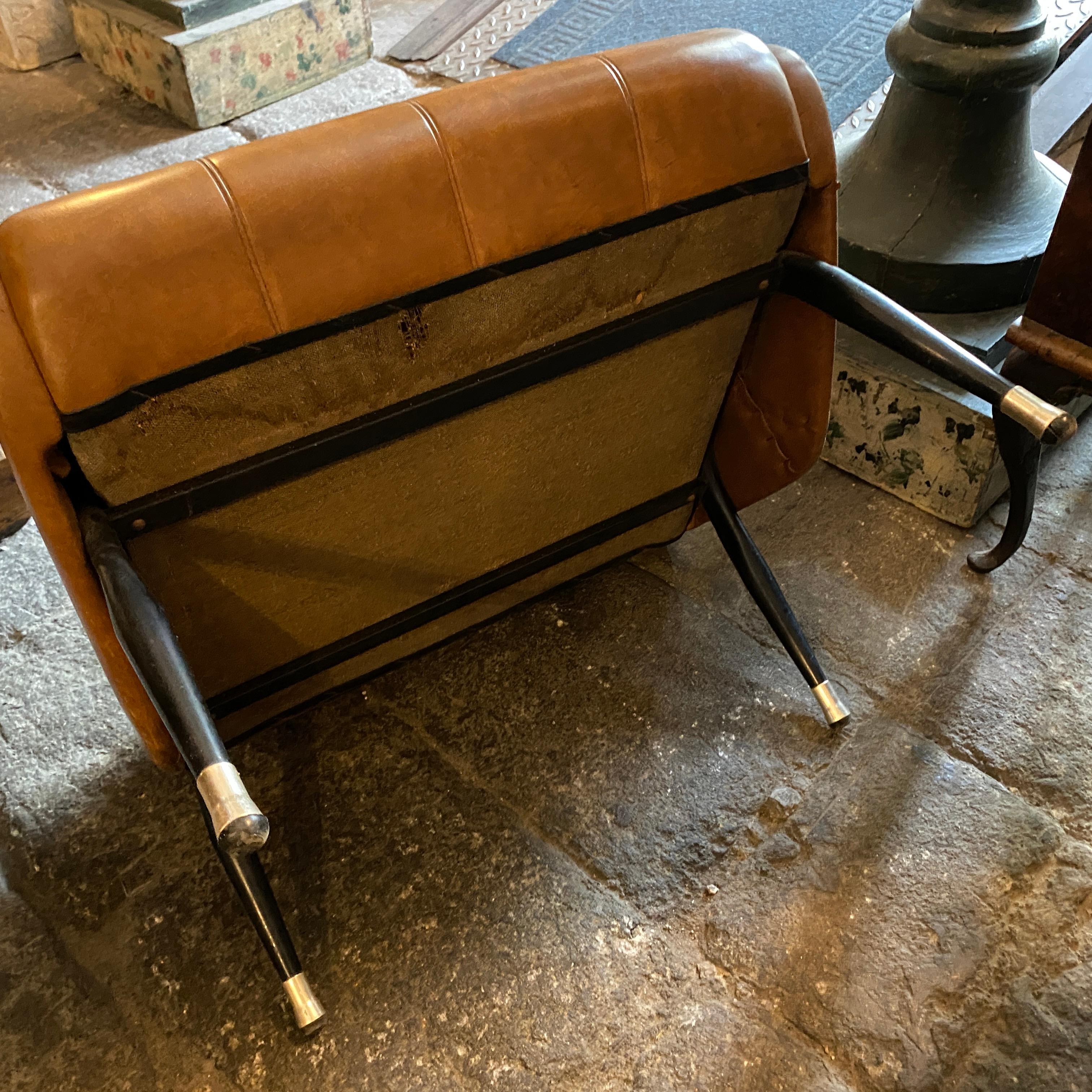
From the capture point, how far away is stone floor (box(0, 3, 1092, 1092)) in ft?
4.25

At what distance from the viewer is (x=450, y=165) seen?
3.18 feet

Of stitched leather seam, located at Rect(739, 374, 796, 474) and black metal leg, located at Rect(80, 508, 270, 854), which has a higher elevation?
black metal leg, located at Rect(80, 508, 270, 854)

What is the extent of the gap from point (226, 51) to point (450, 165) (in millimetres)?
2373

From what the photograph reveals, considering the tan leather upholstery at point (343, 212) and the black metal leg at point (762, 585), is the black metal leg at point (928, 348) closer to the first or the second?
the tan leather upholstery at point (343, 212)

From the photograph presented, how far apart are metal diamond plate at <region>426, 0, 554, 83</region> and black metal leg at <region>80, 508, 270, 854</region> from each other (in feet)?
8.16

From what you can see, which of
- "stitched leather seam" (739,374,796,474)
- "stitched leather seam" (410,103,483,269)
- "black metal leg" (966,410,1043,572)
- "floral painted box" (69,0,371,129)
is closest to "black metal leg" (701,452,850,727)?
"stitched leather seam" (739,374,796,474)

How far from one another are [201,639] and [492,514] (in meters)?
0.40

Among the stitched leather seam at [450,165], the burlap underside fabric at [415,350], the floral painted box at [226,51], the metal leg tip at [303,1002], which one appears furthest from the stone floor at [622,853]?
the floral painted box at [226,51]

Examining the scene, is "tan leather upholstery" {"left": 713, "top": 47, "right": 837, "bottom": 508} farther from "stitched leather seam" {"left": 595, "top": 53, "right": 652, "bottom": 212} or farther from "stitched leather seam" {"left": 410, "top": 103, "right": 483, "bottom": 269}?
"stitched leather seam" {"left": 410, "top": 103, "right": 483, "bottom": 269}

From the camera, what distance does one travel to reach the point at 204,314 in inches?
35.4

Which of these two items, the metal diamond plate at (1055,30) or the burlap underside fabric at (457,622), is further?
the metal diamond plate at (1055,30)

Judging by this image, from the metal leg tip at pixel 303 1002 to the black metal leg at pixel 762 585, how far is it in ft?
2.87

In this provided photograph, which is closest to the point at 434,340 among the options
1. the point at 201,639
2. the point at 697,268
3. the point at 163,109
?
the point at 697,268

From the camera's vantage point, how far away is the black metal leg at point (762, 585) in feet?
5.33
